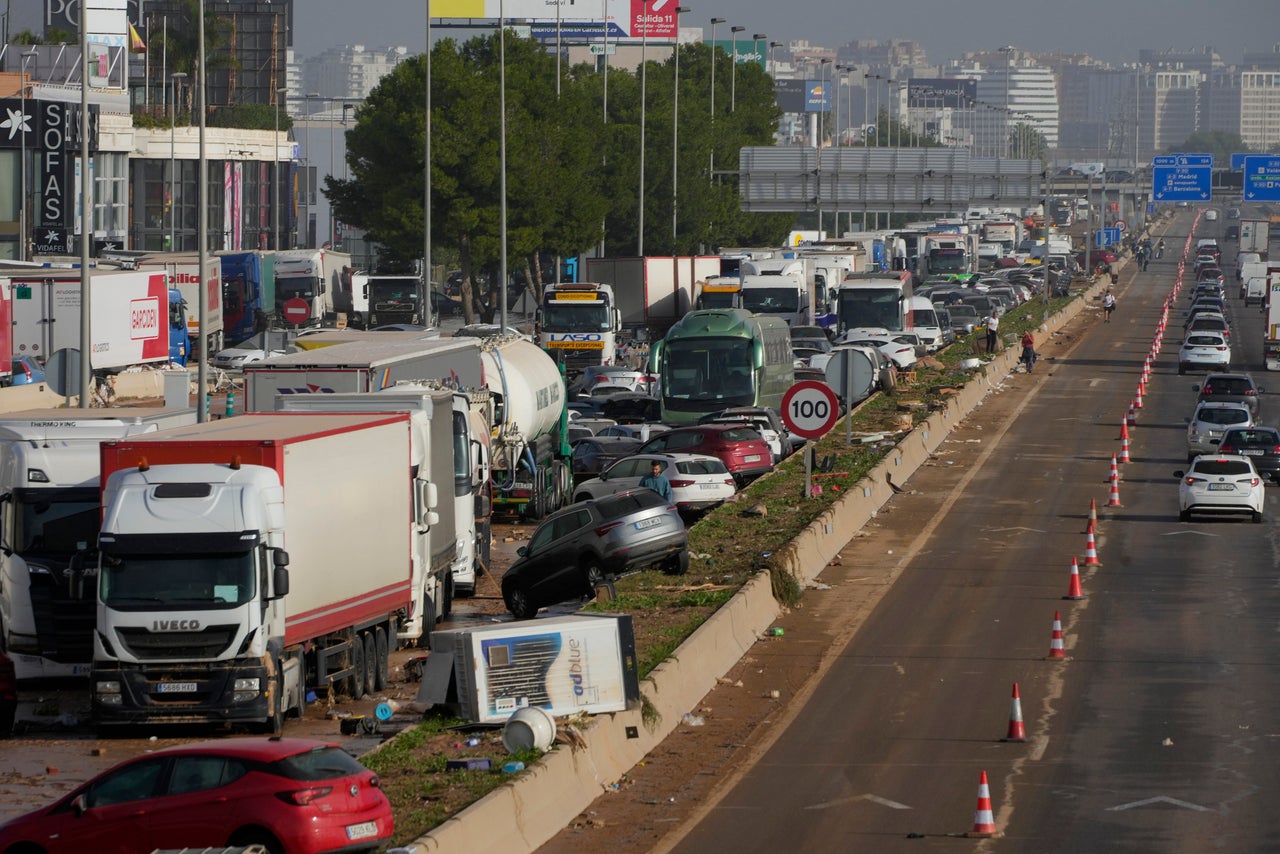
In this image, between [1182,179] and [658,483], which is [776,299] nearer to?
[658,483]

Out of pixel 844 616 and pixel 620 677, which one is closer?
pixel 620 677

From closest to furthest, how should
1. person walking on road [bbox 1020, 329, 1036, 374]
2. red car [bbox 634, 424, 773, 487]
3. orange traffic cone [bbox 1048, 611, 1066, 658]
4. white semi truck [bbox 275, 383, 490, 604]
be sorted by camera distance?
orange traffic cone [bbox 1048, 611, 1066, 658], white semi truck [bbox 275, 383, 490, 604], red car [bbox 634, 424, 773, 487], person walking on road [bbox 1020, 329, 1036, 374]

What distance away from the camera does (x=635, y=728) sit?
17922mm

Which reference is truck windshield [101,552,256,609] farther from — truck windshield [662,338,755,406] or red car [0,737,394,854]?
truck windshield [662,338,755,406]

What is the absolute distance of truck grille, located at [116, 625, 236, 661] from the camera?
18781mm

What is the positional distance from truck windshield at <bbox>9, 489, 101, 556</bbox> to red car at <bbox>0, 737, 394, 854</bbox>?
8.47 m

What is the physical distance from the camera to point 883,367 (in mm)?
56562

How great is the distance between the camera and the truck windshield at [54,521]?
70.6 ft

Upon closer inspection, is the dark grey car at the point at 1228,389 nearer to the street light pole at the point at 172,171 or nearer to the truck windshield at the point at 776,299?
the truck windshield at the point at 776,299

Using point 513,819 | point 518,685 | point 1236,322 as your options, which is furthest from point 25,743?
point 1236,322

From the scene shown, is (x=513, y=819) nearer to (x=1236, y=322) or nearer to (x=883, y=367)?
(x=883, y=367)

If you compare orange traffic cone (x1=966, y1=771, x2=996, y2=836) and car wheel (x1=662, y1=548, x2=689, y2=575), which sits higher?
orange traffic cone (x1=966, y1=771, x2=996, y2=836)

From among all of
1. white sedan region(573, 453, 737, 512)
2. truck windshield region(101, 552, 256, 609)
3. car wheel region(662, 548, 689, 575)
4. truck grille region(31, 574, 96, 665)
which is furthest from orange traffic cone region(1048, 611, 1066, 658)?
white sedan region(573, 453, 737, 512)

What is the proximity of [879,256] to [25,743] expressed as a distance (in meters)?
92.1
